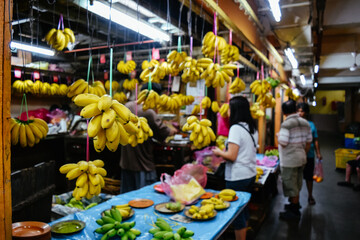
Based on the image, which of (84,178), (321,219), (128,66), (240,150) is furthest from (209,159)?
(84,178)

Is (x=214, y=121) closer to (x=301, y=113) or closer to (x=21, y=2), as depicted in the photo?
(x=301, y=113)

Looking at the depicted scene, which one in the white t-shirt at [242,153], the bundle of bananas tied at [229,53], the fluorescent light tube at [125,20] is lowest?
the white t-shirt at [242,153]

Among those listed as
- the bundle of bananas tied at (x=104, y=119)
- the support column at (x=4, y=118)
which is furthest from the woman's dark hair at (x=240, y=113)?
the support column at (x=4, y=118)

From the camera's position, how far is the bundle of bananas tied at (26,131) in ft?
4.95

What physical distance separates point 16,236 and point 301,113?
191 inches

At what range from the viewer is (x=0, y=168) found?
99 centimetres

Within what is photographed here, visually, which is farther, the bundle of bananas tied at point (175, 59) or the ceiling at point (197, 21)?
the ceiling at point (197, 21)

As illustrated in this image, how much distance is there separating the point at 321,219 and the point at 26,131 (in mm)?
4750

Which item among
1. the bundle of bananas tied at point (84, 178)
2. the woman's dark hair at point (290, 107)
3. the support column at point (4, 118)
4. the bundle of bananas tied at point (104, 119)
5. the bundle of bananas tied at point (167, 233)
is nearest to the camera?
the support column at point (4, 118)

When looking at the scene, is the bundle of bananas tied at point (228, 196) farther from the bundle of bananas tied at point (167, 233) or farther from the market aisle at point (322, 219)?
the market aisle at point (322, 219)

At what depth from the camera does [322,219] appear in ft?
14.6

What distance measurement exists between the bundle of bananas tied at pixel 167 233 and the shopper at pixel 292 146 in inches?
111


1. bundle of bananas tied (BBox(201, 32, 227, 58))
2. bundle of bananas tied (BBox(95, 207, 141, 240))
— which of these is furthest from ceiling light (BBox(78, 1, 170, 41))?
bundle of bananas tied (BBox(95, 207, 141, 240))

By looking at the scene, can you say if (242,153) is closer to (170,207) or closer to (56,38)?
(170,207)
